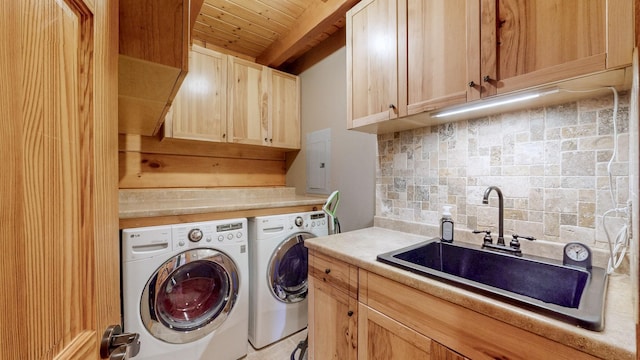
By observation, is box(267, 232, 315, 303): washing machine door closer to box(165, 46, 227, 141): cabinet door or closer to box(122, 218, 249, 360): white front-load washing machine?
box(122, 218, 249, 360): white front-load washing machine

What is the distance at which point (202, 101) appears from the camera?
2170 mm

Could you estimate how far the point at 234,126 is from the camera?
7.70 ft

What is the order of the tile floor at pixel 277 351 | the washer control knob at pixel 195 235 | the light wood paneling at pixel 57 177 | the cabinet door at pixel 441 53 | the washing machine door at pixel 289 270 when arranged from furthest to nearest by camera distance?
the washing machine door at pixel 289 270 < the tile floor at pixel 277 351 < the washer control knob at pixel 195 235 < the cabinet door at pixel 441 53 < the light wood paneling at pixel 57 177

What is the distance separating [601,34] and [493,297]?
0.84m

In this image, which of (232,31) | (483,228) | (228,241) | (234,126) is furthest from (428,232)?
(232,31)

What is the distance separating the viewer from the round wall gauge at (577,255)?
92 cm

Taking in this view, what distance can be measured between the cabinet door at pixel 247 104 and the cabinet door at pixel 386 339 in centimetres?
185

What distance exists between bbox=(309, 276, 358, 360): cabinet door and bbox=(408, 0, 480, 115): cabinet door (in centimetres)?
97

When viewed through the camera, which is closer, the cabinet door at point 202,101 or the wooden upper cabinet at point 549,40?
the wooden upper cabinet at point 549,40

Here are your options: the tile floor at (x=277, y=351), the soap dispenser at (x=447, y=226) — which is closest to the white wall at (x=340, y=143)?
the soap dispenser at (x=447, y=226)

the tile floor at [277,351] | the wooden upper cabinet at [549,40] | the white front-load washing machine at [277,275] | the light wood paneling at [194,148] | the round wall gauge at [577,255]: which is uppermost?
the wooden upper cabinet at [549,40]

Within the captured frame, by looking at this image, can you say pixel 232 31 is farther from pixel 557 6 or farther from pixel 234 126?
pixel 557 6

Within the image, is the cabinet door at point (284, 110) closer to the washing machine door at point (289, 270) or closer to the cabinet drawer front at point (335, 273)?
the washing machine door at point (289, 270)

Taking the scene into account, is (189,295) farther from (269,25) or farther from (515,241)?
(269,25)
